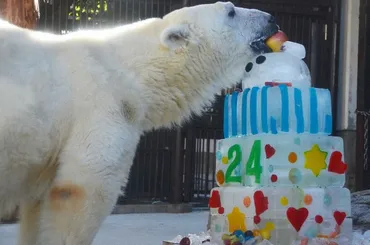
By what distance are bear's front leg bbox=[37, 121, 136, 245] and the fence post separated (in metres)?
5.68

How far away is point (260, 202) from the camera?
14.6 ft

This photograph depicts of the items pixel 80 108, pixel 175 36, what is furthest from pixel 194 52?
pixel 80 108

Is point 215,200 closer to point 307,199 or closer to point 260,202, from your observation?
point 260,202

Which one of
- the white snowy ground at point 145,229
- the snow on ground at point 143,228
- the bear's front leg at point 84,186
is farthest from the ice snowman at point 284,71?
the snow on ground at point 143,228

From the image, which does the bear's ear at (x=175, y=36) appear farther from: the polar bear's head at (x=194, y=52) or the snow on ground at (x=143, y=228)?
the snow on ground at (x=143, y=228)

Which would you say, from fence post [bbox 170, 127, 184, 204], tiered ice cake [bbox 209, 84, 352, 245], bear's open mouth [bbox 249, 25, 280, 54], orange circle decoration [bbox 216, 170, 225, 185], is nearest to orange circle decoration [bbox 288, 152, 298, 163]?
tiered ice cake [bbox 209, 84, 352, 245]

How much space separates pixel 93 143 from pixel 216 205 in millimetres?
2278

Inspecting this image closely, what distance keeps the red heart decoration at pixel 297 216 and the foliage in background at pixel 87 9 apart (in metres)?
4.98

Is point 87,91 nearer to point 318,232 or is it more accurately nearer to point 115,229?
point 318,232

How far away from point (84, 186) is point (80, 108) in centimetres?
36

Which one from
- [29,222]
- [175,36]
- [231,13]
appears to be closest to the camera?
[29,222]

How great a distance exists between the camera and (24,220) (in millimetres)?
3152

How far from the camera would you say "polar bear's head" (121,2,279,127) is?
3.26m

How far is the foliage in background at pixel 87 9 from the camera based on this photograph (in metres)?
8.48
